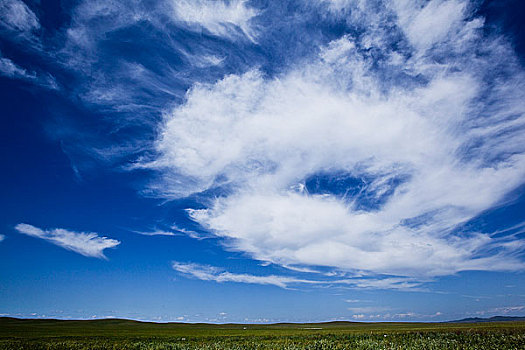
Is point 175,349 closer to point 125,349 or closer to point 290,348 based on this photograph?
point 125,349

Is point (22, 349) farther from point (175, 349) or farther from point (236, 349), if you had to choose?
point (236, 349)

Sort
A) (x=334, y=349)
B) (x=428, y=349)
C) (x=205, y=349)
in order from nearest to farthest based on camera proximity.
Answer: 1. (x=428, y=349)
2. (x=334, y=349)
3. (x=205, y=349)

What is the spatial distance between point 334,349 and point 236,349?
10420 mm

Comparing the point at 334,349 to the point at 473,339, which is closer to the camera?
the point at 334,349

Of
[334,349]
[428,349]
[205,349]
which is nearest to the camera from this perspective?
[428,349]

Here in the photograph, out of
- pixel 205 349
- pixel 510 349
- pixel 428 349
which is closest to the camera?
pixel 510 349

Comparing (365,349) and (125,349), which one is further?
(125,349)

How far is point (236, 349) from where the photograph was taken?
109ft

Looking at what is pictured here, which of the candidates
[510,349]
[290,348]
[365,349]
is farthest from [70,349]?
[510,349]

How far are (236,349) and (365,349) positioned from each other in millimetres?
13480

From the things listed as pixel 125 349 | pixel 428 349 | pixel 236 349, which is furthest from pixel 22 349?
pixel 428 349

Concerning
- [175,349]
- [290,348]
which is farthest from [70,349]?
[290,348]

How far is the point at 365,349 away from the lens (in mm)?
30984

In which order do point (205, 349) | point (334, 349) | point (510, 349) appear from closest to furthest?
point (510, 349) → point (334, 349) → point (205, 349)
